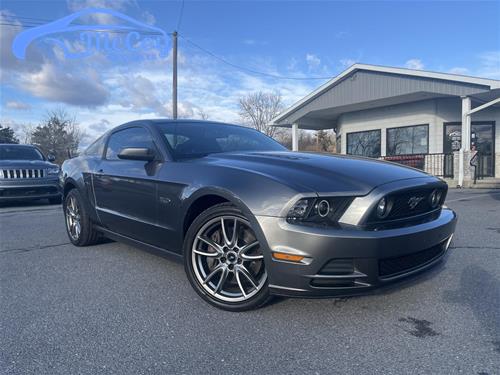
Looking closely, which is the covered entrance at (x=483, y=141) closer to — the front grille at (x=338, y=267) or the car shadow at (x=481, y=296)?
the car shadow at (x=481, y=296)

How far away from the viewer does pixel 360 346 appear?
7.22 feet

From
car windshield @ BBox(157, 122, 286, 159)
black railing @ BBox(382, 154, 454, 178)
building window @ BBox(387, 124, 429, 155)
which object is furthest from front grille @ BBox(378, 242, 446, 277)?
building window @ BBox(387, 124, 429, 155)

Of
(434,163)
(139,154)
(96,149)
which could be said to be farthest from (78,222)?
(434,163)

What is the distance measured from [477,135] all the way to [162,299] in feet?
51.3

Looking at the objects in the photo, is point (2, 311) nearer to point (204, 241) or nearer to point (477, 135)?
point (204, 241)

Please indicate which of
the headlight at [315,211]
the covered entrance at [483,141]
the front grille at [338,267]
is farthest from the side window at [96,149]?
the covered entrance at [483,141]

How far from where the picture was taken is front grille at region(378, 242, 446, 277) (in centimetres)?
236

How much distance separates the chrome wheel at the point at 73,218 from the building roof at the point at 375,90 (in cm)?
1251

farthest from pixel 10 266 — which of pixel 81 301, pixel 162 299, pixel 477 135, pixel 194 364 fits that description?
pixel 477 135

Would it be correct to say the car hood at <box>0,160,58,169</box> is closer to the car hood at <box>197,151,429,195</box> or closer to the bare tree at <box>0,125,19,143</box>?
the car hood at <box>197,151,429,195</box>

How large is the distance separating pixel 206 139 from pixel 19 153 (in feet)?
27.8

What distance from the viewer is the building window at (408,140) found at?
15.7 meters

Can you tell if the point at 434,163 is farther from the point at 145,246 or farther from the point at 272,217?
the point at 272,217

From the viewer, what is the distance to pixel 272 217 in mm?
2393
